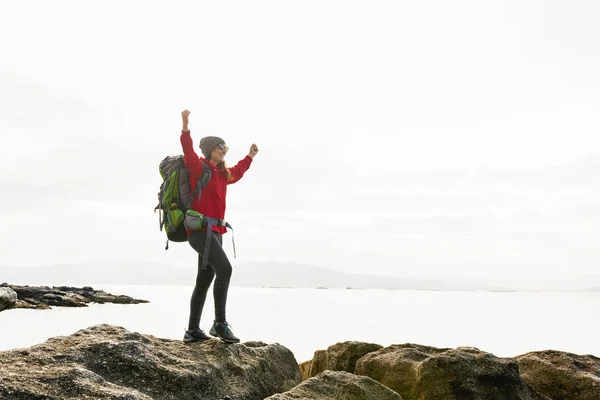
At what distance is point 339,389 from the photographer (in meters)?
7.23

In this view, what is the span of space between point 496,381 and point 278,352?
3.52 metres

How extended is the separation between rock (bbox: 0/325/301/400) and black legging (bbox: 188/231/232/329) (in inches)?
20.3

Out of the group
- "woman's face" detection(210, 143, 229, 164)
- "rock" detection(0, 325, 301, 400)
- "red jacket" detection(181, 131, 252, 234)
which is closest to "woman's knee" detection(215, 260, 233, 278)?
"red jacket" detection(181, 131, 252, 234)

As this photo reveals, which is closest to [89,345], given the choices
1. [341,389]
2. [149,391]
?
[149,391]

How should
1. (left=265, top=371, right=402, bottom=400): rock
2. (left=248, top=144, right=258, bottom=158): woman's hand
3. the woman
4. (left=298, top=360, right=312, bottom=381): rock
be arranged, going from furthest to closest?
(left=298, top=360, right=312, bottom=381): rock
(left=248, top=144, right=258, bottom=158): woman's hand
the woman
(left=265, top=371, right=402, bottom=400): rock

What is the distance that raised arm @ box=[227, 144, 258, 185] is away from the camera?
9.40m

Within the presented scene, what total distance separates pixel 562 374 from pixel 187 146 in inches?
297

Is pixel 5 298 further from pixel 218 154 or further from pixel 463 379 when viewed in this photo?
pixel 463 379

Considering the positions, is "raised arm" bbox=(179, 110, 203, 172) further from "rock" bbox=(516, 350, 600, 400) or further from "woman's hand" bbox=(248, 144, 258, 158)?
"rock" bbox=(516, 350, 600, 400)

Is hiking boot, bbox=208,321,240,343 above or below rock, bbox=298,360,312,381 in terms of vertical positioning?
above

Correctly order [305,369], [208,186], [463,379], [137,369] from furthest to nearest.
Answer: [305,369] < [208,186] < [463,379] < [137,369]

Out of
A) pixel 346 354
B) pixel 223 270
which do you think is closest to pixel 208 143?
pixel 223 270

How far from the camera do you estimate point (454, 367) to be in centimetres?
812

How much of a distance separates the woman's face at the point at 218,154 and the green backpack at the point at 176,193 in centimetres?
33
